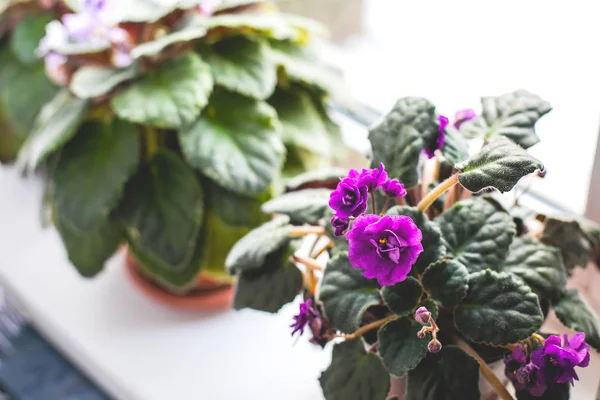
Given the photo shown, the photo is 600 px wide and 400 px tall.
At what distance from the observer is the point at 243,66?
0.91 m

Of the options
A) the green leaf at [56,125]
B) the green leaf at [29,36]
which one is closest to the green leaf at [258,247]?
the green leaf at [56,125]

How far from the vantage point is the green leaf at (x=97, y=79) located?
84cm

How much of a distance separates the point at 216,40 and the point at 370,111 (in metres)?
0.37

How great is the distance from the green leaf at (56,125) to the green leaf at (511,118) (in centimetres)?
51

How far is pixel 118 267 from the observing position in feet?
3.85

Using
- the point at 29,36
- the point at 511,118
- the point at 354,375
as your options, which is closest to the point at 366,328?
the point at 354,375

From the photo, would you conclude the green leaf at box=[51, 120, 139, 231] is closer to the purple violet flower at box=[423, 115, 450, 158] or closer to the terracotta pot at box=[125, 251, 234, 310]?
the terracotta pot at box=[125, 251, 234, 310]

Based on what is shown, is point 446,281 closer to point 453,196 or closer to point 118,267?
point 453,196

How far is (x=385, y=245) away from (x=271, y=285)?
0.71ft

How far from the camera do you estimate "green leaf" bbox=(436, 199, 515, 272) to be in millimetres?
606

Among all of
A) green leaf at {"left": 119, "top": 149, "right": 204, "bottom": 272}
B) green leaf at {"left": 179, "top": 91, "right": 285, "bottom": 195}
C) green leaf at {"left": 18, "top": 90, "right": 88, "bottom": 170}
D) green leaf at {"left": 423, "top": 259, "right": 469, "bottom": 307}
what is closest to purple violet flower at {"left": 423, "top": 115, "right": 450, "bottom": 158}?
green leaf at {"left": 423, "top": 259, "right": 469, "bottom": 307}

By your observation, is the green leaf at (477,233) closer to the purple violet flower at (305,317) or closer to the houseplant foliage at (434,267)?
the houseplant foliage at (434,267)

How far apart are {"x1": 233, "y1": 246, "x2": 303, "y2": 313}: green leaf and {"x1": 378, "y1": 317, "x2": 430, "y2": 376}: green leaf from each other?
131 mm

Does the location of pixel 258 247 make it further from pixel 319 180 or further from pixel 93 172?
pixel 93 172
